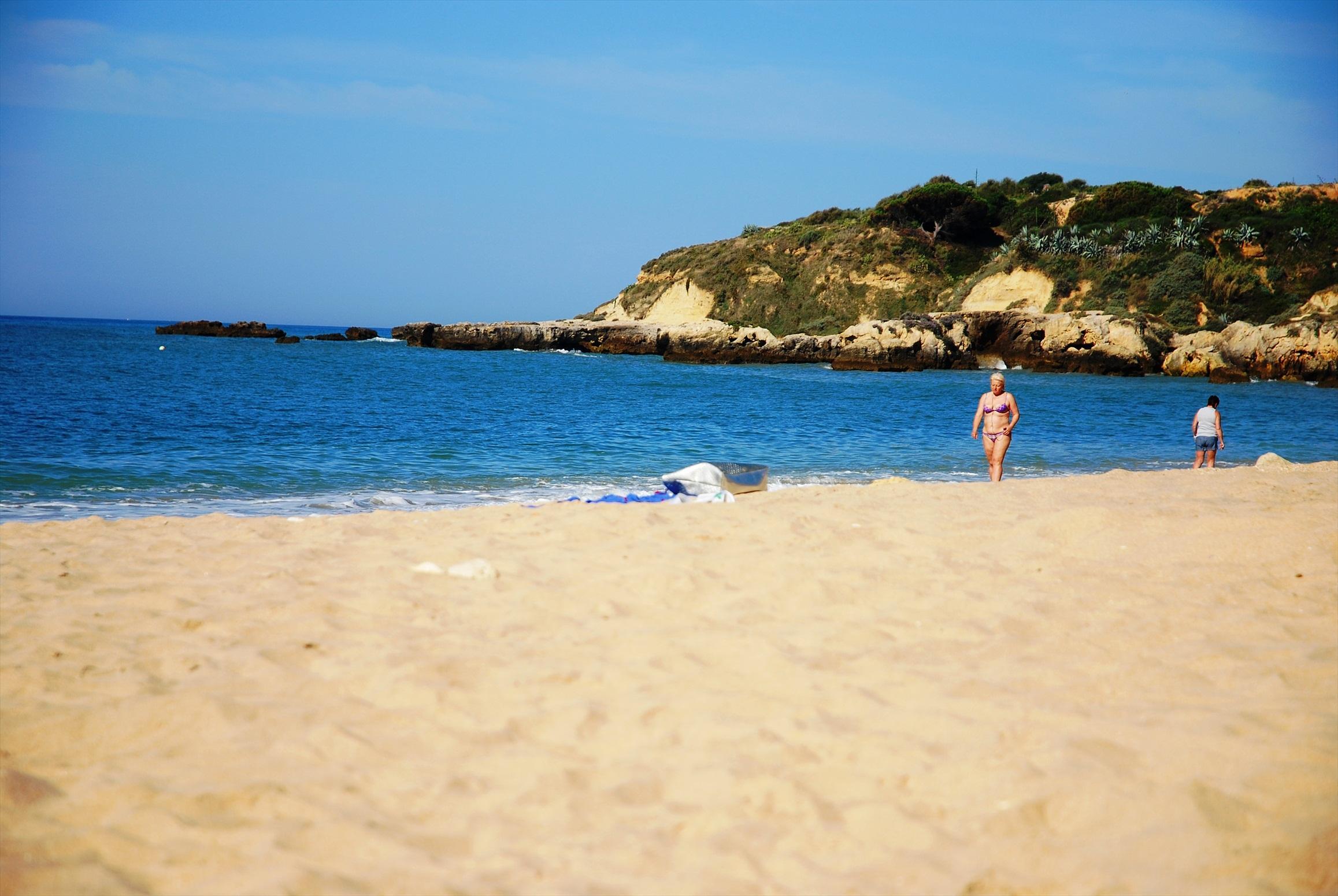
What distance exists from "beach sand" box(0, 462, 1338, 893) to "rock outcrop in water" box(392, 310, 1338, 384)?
141ft

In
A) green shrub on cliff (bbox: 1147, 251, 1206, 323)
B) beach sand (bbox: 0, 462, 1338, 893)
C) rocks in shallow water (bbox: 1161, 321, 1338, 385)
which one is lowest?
beach sand (bbox: 0, 462, 1338, 893)

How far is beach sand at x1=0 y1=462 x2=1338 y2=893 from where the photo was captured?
273 centimetres

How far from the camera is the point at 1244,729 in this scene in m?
3.47

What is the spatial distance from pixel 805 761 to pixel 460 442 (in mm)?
14983

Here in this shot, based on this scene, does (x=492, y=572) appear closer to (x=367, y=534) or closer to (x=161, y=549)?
(x=367, y=534)

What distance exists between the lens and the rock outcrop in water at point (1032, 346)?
42.0 meters

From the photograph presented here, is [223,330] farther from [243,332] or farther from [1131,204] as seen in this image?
[1131,204]

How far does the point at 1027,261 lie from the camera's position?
5744 centimetres

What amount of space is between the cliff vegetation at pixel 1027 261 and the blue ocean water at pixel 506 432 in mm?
13901

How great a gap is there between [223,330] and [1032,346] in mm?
73828

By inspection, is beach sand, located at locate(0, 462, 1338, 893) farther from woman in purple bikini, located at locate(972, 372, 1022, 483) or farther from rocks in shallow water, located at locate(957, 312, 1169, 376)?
rocks in shallow water, located at locate(957, 312, 1169, 376)

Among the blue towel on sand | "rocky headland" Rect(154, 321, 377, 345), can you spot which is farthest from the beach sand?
"rocky headland" Rect(154, 321, 377, 345)

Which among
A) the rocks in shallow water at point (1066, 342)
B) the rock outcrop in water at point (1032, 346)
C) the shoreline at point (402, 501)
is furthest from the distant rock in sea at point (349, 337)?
the shoreline at point (402, 501)

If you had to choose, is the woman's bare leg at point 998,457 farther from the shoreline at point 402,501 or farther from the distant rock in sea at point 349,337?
the distant rock in sea at point 349,337
